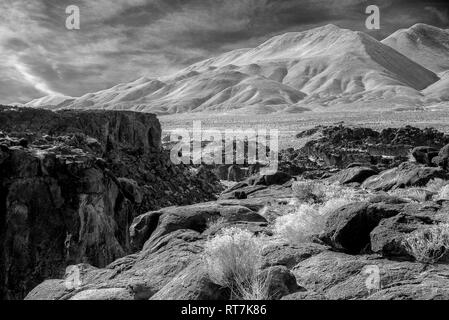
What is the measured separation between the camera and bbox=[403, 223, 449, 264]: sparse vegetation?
18.8 feet

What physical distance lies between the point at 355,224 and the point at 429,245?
1368 millimetres

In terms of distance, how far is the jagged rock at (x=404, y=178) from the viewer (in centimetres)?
1655

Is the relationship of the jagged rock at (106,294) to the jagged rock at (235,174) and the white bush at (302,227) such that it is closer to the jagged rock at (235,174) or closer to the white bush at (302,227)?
the white bush at (302,227)

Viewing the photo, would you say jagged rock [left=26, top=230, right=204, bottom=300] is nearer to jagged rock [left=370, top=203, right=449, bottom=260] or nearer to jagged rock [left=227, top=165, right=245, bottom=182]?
jagged rock [left=370, top=203, right=449, bottom=260]

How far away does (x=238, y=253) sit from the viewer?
18.5 feet

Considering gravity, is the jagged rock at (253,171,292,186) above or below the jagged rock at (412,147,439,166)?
below

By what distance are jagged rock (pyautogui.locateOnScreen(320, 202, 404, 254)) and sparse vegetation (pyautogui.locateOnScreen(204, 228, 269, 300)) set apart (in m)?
1.73

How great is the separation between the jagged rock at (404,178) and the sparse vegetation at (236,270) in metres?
12.3

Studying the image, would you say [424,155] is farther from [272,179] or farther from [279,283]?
[279,283]

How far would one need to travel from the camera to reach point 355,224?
696 centimetres

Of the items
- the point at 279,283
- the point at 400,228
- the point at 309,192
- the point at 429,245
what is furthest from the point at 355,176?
the point at 279,283

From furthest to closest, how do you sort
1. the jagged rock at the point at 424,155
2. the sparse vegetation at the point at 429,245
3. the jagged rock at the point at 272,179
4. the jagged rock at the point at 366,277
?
1. the jagged rock at the point at 424,155
2. the jagged rock at the point at 272,179
3. the sparse vegetation at the point at 429,245
4. the jagged rock at the point at 366,277

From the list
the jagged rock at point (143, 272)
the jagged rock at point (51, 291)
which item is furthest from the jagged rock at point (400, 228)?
the jagged rock at point (51, 291)

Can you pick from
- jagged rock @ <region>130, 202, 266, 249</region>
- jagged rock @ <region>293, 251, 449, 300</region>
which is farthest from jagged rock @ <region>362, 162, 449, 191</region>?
jagged rock @ <region>293, 251, 449, 300</region>
